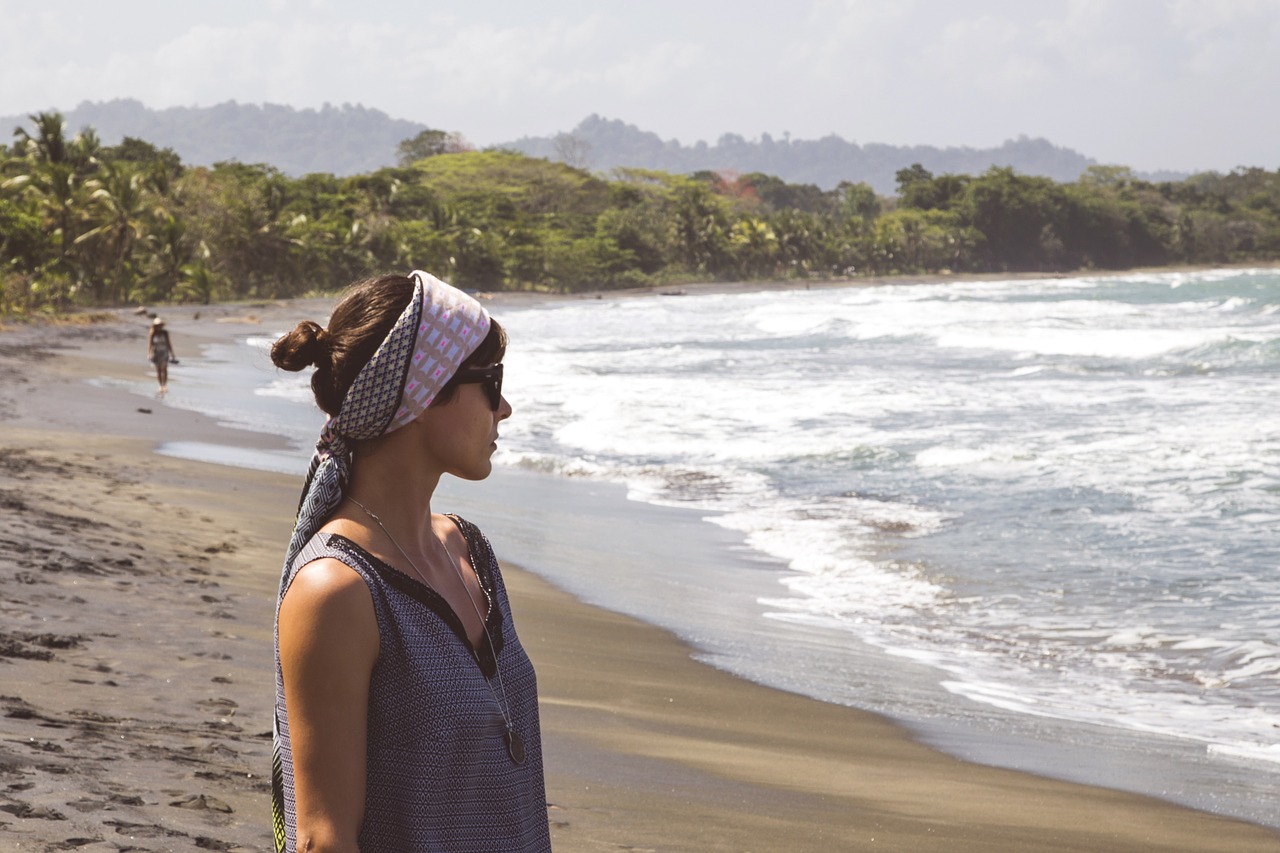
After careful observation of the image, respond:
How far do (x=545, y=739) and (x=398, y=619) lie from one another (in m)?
3.54

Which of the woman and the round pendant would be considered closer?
the woman

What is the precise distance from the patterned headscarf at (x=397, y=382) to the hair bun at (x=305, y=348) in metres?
0.06

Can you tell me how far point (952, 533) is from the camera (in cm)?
1046

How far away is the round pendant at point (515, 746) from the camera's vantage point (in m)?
1.67

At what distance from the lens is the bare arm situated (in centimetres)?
151

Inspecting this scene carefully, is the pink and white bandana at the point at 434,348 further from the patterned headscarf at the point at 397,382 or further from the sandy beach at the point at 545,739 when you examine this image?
the sandy beach at the point at 545,739

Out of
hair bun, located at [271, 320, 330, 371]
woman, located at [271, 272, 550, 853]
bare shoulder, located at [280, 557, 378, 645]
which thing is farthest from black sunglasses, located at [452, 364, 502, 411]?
bare shoulder, located at [280, 557, 378, 645]

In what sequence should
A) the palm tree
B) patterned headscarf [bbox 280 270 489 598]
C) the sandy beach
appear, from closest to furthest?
patterned headscarf [bbox 280 270 489 598] < the sandy beach < the palm tree

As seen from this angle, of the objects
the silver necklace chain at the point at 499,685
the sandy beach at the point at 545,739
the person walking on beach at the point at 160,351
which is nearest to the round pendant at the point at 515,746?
the silver necklace chain at the point at 499,685

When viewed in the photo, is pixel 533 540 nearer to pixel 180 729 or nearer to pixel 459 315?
pixel 180 729

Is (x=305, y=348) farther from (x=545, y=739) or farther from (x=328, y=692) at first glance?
(x=545, y=739)

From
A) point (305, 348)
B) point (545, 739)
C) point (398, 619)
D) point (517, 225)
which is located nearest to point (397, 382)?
point (305, 348)

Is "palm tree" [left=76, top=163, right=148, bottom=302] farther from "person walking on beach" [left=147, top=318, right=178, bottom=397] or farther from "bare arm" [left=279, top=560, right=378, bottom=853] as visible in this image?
"bare arm" [left=279, top=560, right=378, bottom=853]

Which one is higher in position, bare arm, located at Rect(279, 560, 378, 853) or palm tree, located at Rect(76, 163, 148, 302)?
palm tree, located at Rect(76, 163, 148, 302)
